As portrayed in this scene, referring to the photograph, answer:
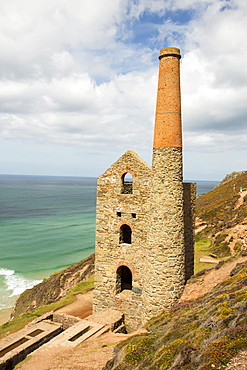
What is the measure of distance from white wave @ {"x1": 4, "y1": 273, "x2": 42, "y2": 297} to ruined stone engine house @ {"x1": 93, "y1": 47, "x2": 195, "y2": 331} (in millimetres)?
20813

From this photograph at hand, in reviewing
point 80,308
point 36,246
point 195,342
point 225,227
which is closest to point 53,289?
point 80,308

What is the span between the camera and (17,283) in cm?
3550

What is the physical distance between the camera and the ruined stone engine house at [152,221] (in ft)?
45.7

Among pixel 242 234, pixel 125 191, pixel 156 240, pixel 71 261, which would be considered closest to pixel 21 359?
pixel 156 240

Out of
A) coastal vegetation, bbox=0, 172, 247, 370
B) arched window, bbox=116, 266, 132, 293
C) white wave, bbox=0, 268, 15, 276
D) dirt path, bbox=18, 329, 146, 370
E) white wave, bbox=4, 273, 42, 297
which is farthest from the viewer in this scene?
white wave, bbox=0, 268, 15, 276

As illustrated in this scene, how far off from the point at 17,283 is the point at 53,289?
30.9 feet

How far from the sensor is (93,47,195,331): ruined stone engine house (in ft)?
45.7

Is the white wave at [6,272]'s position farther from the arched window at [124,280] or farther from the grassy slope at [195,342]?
the grassy slope at [195,342]

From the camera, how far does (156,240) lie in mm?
14000

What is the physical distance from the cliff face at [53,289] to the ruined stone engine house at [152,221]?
12675 mm

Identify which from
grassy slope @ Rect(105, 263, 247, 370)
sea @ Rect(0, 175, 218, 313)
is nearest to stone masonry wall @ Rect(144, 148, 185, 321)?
grassy slope @ Rect(105, 263, 247, 370)

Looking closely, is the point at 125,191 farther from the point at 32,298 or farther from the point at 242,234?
the point at 32,298

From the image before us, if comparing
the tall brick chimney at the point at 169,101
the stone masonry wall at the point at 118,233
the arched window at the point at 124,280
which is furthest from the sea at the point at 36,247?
the tall brick chimney at the point at 169,101

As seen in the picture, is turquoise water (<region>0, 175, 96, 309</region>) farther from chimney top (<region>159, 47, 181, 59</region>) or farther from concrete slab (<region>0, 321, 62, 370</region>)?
chimney top (<region>159, 47, 181, 59</region>)
